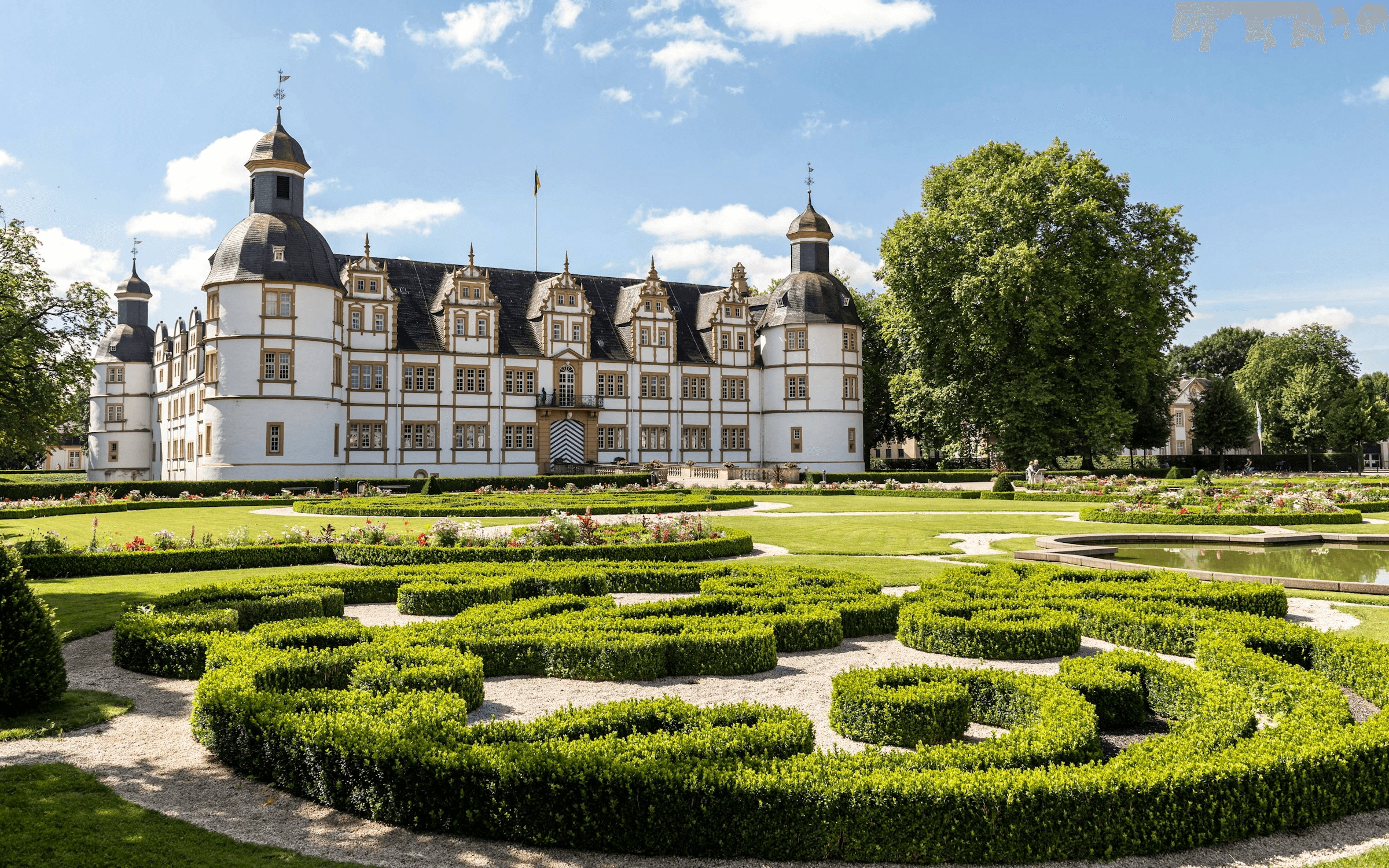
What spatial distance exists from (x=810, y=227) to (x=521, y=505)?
34773 millimetres

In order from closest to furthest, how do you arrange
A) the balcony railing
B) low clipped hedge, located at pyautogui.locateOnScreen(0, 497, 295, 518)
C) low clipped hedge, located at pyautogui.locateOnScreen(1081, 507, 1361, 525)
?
1. low clipped hedge, located at pyautogui.locateOnScreen(1081, 507, 1361, 525)
2. low clipped hedge, located at pyautogui.locateOnScreen(0, 497, 295, 518)
3. the balcony railing

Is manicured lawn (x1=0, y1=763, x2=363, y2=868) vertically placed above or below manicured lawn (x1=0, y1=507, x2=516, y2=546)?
below

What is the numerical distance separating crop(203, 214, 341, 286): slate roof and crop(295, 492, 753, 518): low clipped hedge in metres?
17.3

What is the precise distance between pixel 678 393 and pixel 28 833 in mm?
51015

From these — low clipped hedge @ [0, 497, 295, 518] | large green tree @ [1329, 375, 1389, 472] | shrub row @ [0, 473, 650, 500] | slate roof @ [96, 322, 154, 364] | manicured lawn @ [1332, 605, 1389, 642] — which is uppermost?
slate roof @ [96, 322, 154, 364]

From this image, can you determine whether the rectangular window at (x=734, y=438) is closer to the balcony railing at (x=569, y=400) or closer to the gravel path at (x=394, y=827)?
the balcony railing at (x=569, y=400)

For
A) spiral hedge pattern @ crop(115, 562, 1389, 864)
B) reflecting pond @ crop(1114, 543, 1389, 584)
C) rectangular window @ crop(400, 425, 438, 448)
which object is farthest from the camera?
rectangular window @ crop(400, 425, 438, 448)

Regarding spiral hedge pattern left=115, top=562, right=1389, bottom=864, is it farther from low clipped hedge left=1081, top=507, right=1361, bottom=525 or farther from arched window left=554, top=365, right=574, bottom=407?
arched window left=554, top=365, right=574, bottom=407

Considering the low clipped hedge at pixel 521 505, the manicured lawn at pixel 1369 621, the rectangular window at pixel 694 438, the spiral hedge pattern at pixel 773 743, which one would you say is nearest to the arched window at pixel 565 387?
the rectangular window at pixel 694 438

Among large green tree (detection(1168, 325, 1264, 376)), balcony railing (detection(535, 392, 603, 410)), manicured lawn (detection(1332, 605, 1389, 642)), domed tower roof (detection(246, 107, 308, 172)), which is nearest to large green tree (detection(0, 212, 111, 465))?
domed tower roof (detection(246, 107, 308, 172))

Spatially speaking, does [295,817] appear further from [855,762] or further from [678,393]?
[678,393]

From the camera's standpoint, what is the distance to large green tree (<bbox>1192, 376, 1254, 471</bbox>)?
238 feet

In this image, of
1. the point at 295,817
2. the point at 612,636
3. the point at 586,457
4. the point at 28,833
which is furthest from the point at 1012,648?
the point at 586,457

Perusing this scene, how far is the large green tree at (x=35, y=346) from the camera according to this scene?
112ft
